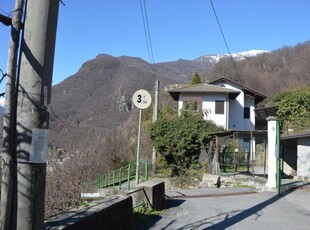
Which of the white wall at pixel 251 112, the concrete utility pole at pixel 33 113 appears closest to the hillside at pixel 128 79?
the white wall at pixel 251 112

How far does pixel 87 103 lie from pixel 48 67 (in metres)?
71.8

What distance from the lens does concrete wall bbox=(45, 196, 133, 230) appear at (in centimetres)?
500

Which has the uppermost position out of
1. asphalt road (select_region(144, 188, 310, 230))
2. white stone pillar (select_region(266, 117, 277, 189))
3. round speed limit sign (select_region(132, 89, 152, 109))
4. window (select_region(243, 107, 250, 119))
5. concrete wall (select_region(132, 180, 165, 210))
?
window (select_region(243, 107, 250, 119))

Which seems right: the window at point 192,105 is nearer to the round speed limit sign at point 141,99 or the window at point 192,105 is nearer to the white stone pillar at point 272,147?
the white stone pillar at point 272,147

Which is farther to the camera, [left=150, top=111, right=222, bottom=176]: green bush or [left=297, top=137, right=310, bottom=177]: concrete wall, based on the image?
[left=150, top=111, right=222, bottom=176]: green bush

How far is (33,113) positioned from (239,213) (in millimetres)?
7240

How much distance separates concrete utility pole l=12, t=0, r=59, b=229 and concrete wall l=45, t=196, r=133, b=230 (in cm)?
125

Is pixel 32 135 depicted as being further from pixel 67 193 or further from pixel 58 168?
pixel 58 168

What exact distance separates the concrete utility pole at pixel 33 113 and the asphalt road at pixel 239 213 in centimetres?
478

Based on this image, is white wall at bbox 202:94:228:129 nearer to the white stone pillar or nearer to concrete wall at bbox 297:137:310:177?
concrete wall at bbox 297:137:310:177

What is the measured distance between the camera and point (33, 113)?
3.59 meters

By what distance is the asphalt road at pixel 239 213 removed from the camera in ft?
27.0

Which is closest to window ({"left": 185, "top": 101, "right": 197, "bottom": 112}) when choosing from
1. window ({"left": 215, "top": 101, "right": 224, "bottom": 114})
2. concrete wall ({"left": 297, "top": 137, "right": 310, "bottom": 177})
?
window ({"left": 215, "top": 101, "right": 224, "bottom": 114})

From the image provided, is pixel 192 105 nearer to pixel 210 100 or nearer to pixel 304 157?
pixel 210 100
